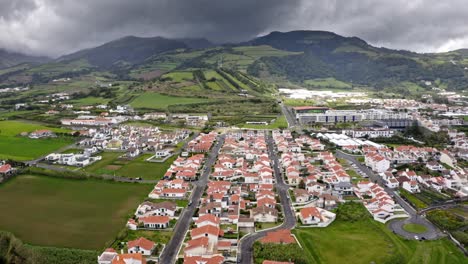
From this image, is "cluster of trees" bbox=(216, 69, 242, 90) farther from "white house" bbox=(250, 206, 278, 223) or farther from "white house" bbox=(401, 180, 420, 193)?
"white house" bbox=(250, 206, 278, 223)

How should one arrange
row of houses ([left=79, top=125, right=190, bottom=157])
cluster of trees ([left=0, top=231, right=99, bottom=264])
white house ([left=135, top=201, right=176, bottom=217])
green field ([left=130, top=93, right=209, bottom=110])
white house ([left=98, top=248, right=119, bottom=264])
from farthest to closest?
green field ([left=130, top=93, right=209, bottom=110]), row of houses ([left=79, top=125, right=190, bottom=157]), white house ([left=135, top=201, right=176, bottom=217]), white house ([left=98, top=248, right=119, bottom=264]), cluster of trees ([left=0, top=231, right=99, bottom=264])

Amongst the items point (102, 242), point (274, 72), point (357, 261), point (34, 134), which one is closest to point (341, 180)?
point (357, 261)

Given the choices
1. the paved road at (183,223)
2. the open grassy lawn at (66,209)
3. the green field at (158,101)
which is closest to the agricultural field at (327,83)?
the green field at (158,101)

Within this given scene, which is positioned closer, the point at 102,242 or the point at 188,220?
the point at 102,242

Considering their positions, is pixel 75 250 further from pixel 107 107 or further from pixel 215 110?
pixel 107 107

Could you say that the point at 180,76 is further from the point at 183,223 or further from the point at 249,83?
the point at 183,223

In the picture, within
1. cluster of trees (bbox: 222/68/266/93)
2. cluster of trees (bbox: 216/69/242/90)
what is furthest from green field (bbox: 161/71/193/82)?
cluster of trees (bbox: 222/68/266/93)

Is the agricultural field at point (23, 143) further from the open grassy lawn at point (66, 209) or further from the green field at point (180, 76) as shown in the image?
the green field at point (180, 76)
